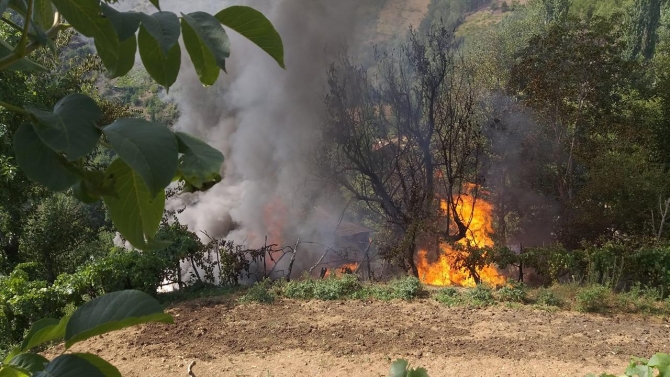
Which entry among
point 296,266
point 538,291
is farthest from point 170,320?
point 296,266

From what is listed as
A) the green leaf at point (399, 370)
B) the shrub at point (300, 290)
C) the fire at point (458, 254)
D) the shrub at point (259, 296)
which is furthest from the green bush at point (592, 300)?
the green leaf at point (399, 370)

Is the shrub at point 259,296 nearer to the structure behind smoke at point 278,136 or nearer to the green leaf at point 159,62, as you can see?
the structure behind smoke at point 278,136

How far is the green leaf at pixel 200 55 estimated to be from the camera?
570 millimetres

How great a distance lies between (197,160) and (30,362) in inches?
9.1

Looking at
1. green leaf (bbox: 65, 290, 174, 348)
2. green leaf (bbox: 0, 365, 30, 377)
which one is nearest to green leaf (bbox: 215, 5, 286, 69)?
green leaf (bbox: 65, 290, 174, 348)

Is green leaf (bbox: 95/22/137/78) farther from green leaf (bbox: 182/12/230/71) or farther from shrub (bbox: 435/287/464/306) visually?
shrub (bbox: 435/287/464/306)

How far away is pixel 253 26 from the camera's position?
23.4 inches

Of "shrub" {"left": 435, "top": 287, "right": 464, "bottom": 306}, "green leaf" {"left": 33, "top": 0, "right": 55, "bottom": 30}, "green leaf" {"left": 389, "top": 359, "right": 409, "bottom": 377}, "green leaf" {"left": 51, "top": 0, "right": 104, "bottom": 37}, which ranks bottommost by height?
"shrub" {"left": 435, "top": 287, "right": 464, "bottom": 306}

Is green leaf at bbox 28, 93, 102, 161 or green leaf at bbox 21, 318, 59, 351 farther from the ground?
green leaf at bbox 28, 93, 102, 161

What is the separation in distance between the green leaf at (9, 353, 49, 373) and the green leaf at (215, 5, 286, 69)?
0.35 m

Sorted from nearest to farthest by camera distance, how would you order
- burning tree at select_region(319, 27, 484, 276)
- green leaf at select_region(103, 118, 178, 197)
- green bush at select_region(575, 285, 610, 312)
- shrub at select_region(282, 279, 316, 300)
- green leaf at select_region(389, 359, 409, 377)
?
green leaf at select_region(103, 118, 178, 197), green leaf at select_region(389, 359, 409, 377), green bush at select_region(575, 285, 610, 312), shrub at select_region(282, 279, 316, 300), burning tree at select_region(319, 27, 484, 276)

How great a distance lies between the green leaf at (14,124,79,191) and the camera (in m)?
0.41

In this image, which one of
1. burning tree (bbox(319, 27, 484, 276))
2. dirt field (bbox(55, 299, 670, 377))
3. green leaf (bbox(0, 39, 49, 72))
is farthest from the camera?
burning tree (bbox(319, 27, 484, 276))

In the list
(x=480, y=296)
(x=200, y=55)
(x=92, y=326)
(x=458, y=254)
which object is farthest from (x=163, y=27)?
(x=458, y=254)
